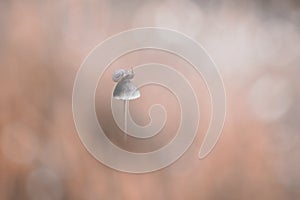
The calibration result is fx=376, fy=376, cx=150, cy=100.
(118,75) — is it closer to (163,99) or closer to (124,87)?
(124,87)

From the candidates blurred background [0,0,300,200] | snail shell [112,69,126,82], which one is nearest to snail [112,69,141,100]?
snail shell [112,69,126,82]

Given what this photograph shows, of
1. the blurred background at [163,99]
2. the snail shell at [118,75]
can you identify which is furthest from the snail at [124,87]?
the blurred background at [163,99]

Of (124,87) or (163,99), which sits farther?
(163,99)

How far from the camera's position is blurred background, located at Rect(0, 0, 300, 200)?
2887 millimetres

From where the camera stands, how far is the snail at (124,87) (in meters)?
2.76

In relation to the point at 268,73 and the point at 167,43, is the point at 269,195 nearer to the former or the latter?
the point at 268,73

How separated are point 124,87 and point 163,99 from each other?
364 mm

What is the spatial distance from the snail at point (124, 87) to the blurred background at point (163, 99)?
14 centimetres

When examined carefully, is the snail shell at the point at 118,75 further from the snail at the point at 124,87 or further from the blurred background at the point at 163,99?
the blurred background at the point at 163,99

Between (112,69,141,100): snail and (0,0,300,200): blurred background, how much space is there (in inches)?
5.5

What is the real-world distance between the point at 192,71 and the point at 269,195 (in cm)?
117

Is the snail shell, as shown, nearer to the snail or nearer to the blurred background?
the snail

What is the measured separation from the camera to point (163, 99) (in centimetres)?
297

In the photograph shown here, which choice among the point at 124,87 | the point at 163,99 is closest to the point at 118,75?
the point at 124,87
